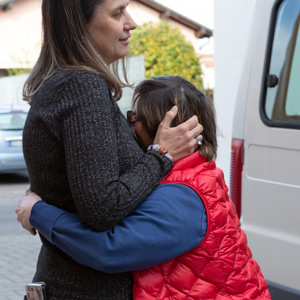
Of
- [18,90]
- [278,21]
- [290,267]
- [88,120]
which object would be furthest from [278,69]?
[88,120]

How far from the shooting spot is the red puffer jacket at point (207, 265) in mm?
1547

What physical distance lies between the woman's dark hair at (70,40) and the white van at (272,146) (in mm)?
1470

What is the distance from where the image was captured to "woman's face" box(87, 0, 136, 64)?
163 cm

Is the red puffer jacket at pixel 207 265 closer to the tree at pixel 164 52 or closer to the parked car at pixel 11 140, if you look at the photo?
the parked car at pixel 11 140

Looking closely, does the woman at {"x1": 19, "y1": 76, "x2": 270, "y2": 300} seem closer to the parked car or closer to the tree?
the parked car

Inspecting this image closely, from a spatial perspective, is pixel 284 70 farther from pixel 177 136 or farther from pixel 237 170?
pixel 177 136

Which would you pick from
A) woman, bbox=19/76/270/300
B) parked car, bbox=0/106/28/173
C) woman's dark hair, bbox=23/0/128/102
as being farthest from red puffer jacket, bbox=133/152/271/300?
parked car, bbox=0/106/28/173

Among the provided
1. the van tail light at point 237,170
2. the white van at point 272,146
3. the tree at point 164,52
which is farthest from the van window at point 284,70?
the tree at point 164,52

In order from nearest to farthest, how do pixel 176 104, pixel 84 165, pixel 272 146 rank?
pixel 84 165 < pixel 176 104 < pixel 272 146

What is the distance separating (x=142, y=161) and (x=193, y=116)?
209 mm

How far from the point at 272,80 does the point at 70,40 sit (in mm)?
1729

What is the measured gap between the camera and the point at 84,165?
144 cm

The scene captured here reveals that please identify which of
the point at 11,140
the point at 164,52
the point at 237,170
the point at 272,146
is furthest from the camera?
the point at 164,52

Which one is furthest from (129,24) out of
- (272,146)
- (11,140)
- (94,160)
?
(11,140)
